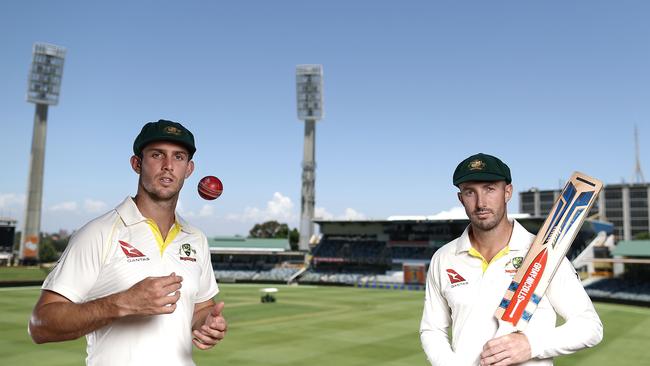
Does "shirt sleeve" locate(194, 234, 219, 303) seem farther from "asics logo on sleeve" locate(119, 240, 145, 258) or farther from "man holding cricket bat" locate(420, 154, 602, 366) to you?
"man holding cricket bat" locate(420, 154, 602, 366)

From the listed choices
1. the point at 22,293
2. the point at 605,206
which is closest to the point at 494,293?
the point at 22,293

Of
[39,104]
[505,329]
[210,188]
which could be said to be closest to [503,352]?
[505,329]

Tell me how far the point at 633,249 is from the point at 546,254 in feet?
142

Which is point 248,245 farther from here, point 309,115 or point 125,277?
point 125,277

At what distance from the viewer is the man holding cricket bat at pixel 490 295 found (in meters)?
2.58

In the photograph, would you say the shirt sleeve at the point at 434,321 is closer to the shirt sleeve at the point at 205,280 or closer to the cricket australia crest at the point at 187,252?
the shirt sleeve at the point at 205,280

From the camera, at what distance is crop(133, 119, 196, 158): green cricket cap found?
8.34 ft

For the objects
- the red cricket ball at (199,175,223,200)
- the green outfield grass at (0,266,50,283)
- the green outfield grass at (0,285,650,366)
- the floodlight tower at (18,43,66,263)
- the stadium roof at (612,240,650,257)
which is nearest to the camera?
the red cricket ball at (199,175,223,200)

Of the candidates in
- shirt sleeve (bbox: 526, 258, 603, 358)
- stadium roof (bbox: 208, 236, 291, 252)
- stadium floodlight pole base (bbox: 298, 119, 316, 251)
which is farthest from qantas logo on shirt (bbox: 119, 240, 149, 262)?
stadium floodlight pole base (bbox: 298, 119, 316, 251)

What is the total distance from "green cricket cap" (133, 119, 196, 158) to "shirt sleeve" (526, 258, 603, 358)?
2086 mm

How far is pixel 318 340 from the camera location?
17.4m

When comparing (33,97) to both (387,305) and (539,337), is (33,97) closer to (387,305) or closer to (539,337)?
(387,305)

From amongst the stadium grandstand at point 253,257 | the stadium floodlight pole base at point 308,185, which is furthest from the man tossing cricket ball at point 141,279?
the stadium floodlight pole base at point 308,185

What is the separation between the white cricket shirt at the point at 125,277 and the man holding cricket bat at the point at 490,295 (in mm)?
1521
